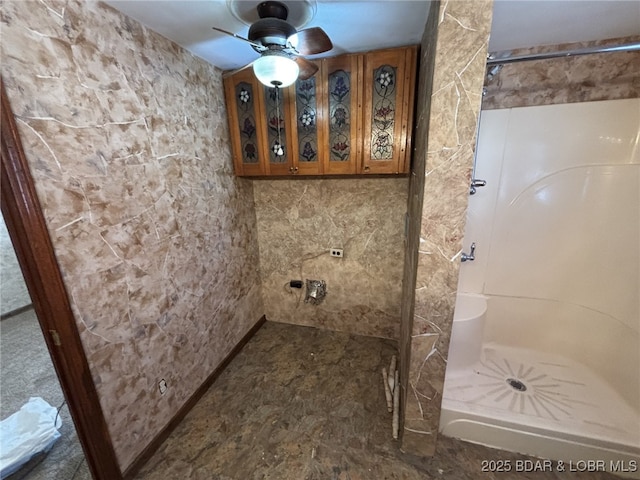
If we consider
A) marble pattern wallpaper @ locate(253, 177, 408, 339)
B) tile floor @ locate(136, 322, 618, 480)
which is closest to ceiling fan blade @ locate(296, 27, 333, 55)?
marble pattern wallpaper @ locate(253, 177, 408, 339)

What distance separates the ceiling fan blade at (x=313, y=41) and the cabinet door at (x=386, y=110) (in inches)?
21.4

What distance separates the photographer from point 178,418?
1697mm

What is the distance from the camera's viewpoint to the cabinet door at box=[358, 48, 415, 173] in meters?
1.67

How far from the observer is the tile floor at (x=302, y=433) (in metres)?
1.41

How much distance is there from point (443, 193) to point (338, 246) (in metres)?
1.35

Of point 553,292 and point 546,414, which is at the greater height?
point 553,292

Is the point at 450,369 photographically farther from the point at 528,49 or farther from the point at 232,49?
the point at 232,49

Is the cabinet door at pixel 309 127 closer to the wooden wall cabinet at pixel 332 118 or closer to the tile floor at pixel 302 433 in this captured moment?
the wooden wall cabinet at pixel 332 118

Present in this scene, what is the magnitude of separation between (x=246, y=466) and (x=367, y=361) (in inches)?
45.4

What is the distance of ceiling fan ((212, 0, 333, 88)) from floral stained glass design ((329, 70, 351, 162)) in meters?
0.54

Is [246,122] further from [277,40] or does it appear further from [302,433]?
[302,433]

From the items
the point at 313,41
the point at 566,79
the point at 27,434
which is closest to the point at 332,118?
the point at 313,41

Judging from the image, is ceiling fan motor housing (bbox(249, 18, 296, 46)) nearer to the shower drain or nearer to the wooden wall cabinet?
the wooden wall cabinet

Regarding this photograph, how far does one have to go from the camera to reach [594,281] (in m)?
1.82
